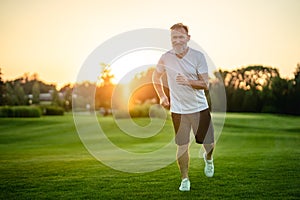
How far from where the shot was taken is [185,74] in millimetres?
4855

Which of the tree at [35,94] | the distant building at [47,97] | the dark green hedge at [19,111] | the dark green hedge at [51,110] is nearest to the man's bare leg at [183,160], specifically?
the dark green hedge at [19,111]

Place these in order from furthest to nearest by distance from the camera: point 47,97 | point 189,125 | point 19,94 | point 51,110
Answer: point 47,97
point 51,110
point 19,94
point 189,125

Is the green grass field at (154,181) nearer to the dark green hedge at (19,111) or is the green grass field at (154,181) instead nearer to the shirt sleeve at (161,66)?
the shirt sleeve at (161,66)

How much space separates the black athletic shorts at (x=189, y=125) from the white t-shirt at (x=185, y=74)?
67 millimetres

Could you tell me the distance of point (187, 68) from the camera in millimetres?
4879

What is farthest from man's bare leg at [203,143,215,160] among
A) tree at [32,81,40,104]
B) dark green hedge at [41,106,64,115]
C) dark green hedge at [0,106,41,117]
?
tree at [32,81,40,104]

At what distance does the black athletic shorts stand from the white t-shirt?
Answer: 67 mm

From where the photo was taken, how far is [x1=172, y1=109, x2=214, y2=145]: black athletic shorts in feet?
16.4

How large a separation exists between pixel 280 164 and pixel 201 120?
7.43 feet

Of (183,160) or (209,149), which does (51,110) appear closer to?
(209,149)

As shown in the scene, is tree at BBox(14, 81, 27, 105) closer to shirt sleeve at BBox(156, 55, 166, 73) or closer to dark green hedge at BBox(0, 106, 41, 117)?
dark green hedge at BBox(0, 106, 41, 117)

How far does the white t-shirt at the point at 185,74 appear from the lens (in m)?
4.89

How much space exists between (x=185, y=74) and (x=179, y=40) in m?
0.44

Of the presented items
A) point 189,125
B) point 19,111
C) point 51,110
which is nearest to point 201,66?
point 189,125
